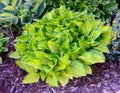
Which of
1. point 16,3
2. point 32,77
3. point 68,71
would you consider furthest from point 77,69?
point 16,3

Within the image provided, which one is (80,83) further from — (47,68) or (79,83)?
(47,68)

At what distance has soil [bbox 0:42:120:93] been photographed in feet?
9.78

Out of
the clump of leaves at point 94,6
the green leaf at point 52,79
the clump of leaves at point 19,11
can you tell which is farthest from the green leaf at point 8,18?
the green leaf at point 52,79

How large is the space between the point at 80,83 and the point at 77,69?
11.4 inches

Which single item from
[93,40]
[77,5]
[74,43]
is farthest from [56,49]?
[77,5]

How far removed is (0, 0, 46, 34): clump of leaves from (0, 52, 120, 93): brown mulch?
0.65 m

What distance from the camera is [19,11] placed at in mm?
3721

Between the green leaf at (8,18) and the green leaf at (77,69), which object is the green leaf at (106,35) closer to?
the green leaf at (77,69)

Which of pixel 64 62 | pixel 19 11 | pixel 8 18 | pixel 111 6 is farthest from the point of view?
pixel 111 6

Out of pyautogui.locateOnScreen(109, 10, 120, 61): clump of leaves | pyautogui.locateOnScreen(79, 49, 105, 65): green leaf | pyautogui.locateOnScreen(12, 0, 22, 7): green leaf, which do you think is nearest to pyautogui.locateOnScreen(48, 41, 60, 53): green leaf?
pyautogui.locateOnScreen(79, 49, 105, 65): green leaf

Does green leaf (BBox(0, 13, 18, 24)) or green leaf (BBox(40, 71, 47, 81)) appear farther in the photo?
green leaf (BBox(0, 13, 18, 24))

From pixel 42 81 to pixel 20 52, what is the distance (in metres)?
0.39

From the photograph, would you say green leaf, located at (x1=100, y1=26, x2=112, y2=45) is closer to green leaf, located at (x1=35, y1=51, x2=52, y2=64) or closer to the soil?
the soil

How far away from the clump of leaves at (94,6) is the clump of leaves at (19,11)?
0.55 ft
